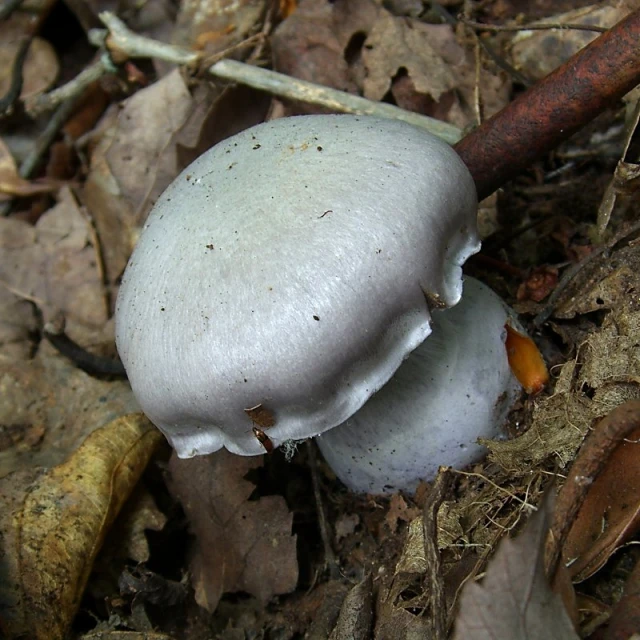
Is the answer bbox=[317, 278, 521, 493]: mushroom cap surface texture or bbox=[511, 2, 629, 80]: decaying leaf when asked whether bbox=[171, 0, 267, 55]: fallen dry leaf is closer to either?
bbox=[511, 2, 629, 80]: decaying leaf

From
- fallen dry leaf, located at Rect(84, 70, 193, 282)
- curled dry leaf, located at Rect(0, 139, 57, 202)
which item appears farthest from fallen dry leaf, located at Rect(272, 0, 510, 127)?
curled dry leaf, located at Rect(0, 139, 57, 202)

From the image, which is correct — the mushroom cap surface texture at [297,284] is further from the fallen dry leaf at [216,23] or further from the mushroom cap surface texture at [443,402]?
the fallen dry leaf at [216,23]

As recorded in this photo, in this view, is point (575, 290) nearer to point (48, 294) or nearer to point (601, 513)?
point (601, 513)

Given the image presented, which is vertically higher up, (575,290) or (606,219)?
(606,219)

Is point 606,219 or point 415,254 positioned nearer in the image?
point 415,254

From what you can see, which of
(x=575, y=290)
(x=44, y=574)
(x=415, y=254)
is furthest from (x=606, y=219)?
(x=44, y=574)

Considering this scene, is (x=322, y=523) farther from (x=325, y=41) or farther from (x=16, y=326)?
(x=325, y=41)

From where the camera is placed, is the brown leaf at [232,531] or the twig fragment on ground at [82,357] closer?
the brown leaf at [232,531]

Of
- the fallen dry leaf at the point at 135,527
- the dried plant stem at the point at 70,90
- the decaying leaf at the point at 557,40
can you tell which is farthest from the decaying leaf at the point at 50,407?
the decaying leaf at the point at 557,40

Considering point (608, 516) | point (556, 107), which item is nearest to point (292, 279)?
point (608, 516)
